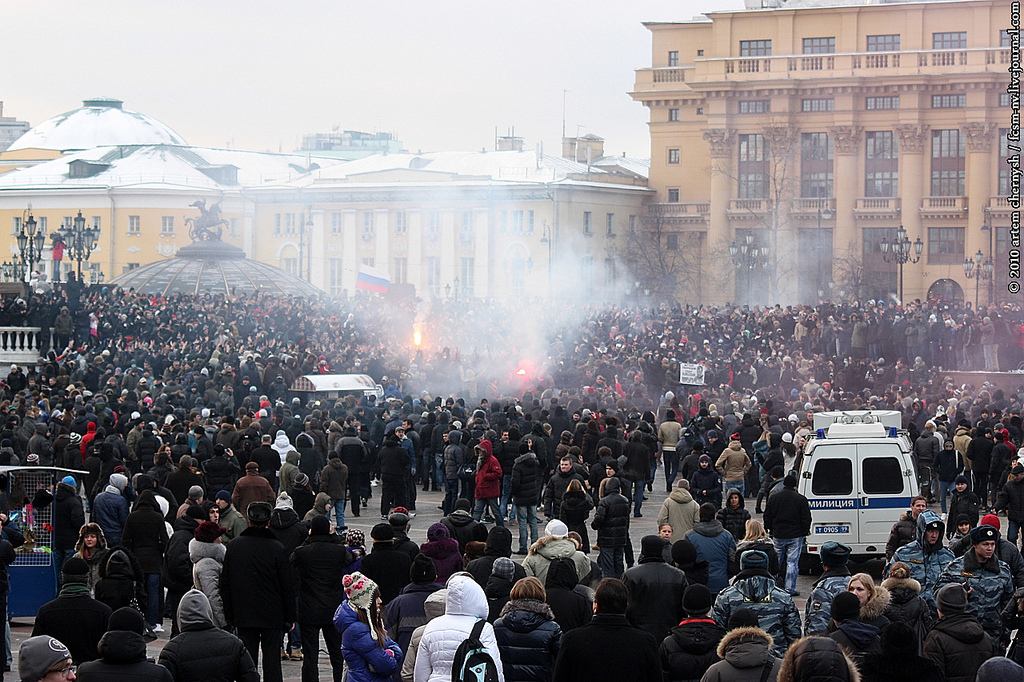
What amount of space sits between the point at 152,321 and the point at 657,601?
30.7 m

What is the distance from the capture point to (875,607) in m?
9.10

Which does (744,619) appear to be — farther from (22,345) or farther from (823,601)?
(22,345)

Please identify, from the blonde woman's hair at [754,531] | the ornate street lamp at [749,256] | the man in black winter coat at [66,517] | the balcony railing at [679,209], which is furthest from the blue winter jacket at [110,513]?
the balcony railing at [679,209]

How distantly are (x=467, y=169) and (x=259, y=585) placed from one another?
70.4 m

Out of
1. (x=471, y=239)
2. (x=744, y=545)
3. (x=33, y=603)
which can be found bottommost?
(x=33, y=603)

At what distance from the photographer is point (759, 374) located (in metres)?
32.8

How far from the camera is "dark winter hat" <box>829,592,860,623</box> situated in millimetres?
8812

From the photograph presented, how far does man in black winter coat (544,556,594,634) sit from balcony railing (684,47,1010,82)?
2365 inches

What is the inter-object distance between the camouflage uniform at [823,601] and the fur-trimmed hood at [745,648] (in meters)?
2.12

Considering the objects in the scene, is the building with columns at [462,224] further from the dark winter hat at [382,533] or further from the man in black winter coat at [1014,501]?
the dark winter hat at [382,533]

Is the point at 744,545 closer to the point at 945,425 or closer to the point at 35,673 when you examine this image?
the point at 35,673

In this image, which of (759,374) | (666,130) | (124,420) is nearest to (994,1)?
(666,130)

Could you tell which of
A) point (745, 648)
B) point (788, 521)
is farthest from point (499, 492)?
point (745, 648)

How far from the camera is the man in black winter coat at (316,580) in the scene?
11.1 m
